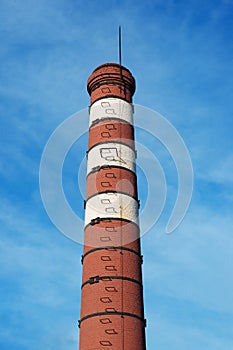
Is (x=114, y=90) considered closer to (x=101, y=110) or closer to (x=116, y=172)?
(x=101, y=110)

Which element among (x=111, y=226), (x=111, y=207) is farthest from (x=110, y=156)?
(x=111, y=226)

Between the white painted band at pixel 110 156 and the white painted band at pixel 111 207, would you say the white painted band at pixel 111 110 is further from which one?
the white painted band at pixel 111 207

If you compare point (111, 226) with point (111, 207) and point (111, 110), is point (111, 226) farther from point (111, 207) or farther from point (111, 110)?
point (111, 110)

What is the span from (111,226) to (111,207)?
2.72 ft

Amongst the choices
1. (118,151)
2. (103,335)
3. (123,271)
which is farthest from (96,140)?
(103,335)

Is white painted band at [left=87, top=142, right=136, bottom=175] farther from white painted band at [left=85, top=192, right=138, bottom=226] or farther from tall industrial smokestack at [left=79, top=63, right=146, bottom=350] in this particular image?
white painted band at [left=85, top=192, right=138, bottom=226]

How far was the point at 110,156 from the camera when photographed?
21.1m

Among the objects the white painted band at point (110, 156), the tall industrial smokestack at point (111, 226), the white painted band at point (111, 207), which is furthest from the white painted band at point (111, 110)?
the white painted band at point (111, 207)

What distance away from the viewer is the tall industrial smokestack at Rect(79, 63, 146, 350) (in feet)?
58.0

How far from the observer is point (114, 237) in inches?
760

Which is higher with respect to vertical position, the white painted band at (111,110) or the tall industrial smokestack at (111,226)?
the white painted band at (111,110)

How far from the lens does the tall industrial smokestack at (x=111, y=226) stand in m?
17.7

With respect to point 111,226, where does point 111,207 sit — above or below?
above

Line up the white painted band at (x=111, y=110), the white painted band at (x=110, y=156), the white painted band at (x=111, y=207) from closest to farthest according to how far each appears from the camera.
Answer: the white painted band at (x=111, y=207) < the white painted band at (x=110, y=156) < the white painted band at (x=111, y=110)
